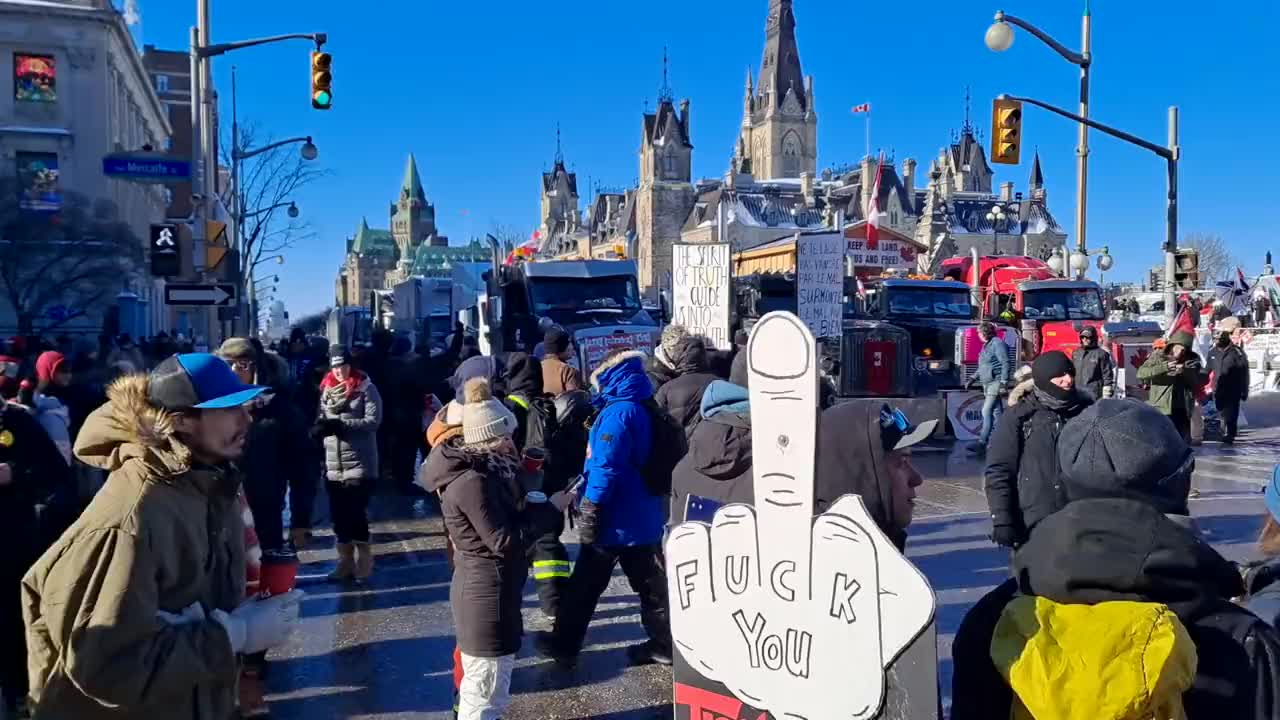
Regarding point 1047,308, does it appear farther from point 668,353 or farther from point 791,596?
point 791,596

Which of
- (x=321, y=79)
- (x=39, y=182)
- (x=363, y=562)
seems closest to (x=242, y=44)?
(x=321, y=79)

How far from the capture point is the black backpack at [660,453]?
18.3ft

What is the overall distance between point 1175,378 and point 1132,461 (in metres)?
11.5

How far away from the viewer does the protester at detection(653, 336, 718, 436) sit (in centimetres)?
623

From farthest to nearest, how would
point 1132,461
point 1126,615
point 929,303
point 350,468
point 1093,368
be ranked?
point 929,303 → point 1093,368 → point 350,468 → point 1132,461 → point 1126,615

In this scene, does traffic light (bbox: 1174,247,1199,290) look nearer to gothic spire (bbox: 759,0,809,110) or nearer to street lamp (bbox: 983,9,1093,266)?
street lamp (bbox: 983,9,1093,266)

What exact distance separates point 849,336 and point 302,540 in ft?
37.4

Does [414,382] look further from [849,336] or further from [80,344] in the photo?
[849,336]

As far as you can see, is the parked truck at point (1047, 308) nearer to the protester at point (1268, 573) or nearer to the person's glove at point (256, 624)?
the protester at point (1268, 573)

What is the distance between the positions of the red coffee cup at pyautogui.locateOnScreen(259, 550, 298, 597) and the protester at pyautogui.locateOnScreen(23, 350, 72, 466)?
294cm

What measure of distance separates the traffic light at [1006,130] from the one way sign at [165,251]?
42.5 feet

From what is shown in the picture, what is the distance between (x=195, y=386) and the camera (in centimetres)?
270

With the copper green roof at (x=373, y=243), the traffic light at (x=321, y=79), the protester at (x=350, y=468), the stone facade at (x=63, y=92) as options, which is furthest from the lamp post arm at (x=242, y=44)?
the copper green roof at (x=373, y=243)

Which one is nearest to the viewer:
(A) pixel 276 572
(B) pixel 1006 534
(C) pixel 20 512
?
(A) pixel 276 572
